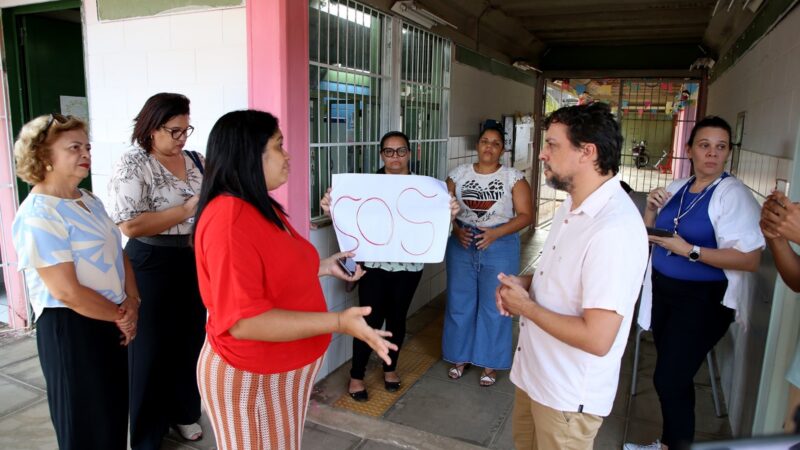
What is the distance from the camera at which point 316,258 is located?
5.73 ft

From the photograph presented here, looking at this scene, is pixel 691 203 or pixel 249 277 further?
pixel 691 203

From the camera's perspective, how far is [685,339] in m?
2.41

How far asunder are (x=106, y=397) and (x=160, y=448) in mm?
695

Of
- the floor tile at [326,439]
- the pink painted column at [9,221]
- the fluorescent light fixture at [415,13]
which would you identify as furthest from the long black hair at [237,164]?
the pink painted column at [9,221]

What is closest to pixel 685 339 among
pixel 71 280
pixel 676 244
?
pixel 676 244

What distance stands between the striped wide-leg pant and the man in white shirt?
2.47ft

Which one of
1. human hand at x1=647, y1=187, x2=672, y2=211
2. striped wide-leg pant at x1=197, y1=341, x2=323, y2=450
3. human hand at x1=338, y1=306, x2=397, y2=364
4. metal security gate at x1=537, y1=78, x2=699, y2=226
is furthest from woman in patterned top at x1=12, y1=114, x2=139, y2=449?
metal security gate at x1=537, y1=78, x2=699, y2=226

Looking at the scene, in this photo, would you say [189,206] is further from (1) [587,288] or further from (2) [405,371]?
(2) [405,371]

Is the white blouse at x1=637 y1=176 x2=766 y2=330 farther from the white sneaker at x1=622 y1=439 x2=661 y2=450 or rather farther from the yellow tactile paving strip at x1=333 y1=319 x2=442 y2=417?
the yellow tactile paving strip at x1=333 y1=319 x2=442 y2=417

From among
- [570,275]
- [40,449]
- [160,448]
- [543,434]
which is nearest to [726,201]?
[570,275]

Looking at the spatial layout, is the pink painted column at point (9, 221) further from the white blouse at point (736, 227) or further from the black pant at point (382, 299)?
the white blouse at point (736, 227)

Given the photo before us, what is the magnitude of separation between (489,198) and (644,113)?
29.5 ft

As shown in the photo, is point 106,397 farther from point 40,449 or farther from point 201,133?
point 201,133

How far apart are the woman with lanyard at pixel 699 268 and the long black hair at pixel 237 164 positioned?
1.75 meters
